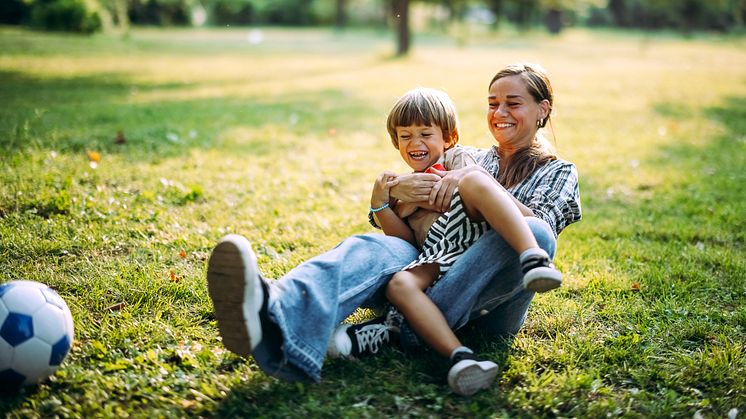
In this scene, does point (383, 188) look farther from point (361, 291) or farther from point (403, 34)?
point (403, 34)

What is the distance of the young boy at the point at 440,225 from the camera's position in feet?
8.41

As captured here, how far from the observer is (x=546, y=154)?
3162 millimetres

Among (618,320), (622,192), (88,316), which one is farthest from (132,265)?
(622,192)

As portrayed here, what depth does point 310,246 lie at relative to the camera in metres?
4.44

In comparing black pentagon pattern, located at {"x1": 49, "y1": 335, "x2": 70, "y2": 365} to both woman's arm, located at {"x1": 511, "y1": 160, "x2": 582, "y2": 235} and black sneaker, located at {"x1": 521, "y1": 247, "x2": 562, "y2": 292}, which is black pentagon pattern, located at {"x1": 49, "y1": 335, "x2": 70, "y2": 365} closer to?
black sneaker, located at {"x1": 521, "y1": 247, "x2": 562, "y2": 292}

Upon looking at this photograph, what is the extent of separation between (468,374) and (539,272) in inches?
20.2

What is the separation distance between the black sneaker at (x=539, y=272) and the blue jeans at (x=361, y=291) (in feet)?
0.60

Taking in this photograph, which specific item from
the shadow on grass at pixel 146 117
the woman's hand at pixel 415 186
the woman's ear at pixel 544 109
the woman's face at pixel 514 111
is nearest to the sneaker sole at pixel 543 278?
the woman's hand at pixel 415 186

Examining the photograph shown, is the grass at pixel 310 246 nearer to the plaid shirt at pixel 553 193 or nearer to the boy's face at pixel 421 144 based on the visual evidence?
the plaid shirt at pixel 553 193

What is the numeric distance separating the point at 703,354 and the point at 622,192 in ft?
11.0

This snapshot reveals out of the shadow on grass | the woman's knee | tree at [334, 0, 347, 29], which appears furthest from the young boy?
tree at [334, 0, 347, 29]

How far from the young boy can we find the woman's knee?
0.36 feet

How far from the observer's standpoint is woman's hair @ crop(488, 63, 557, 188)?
3146 millimetres

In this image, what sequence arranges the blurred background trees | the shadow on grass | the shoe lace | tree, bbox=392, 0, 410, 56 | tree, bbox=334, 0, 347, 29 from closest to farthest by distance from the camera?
1. the shoe lace
2. the shadow on grass
3. tree, bbox=392, 0, 410, 56
4. the blurred background trees
5. tree, bbox=334, 0, 347, 29
